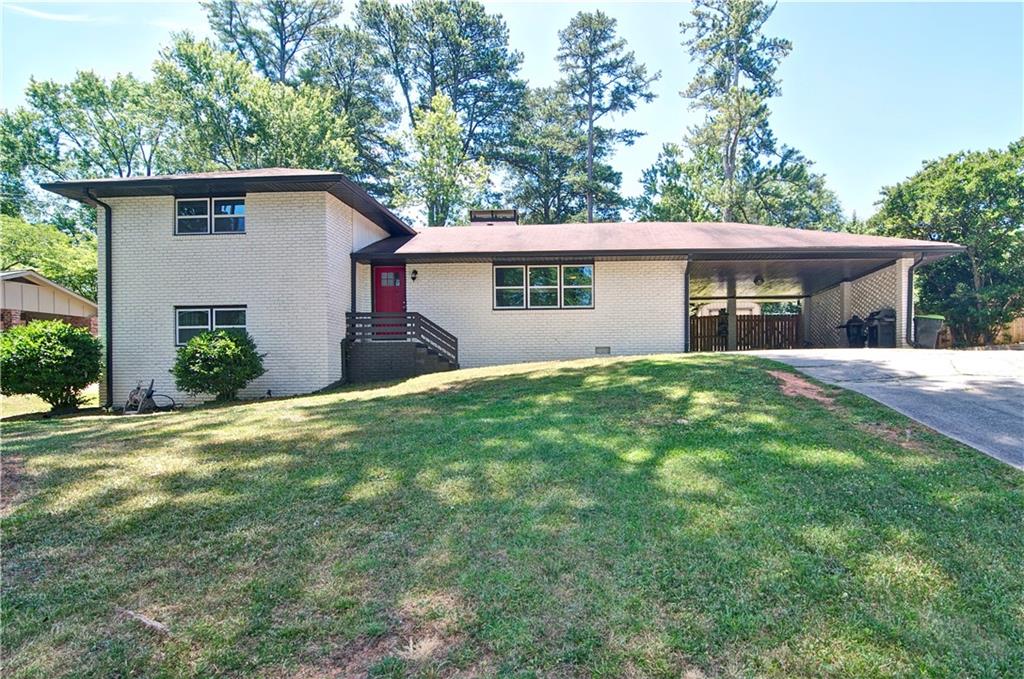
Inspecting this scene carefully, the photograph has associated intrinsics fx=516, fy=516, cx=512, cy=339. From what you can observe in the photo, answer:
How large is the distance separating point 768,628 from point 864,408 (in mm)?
4134

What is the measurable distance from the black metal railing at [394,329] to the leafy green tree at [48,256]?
18494mm

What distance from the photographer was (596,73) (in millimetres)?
32312

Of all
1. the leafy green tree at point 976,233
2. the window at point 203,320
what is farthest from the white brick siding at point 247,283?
the leafy green tree at point 976,233

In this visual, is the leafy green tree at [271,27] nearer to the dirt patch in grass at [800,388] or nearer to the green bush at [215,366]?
the green bush at [215,366]

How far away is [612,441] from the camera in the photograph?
4992 millimetres

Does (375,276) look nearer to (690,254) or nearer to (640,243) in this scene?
(640,243)

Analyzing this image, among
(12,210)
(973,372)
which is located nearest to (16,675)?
(973,372)

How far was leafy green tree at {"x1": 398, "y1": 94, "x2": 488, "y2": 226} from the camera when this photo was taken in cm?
2742

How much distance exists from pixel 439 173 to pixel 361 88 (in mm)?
9659

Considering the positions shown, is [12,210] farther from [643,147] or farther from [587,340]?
[643,147]

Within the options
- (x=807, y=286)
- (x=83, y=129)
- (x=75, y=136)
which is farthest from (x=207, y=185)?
(x=75, y=136)

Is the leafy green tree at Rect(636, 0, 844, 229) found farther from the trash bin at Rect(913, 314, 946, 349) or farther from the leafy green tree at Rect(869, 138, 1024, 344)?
the trash bin at Rect(913, 314, 946, 349)

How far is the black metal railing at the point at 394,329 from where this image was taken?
1273 centimetres

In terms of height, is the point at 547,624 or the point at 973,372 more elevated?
the point at 973,372
